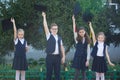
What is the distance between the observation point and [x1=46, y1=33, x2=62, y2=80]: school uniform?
9922mm

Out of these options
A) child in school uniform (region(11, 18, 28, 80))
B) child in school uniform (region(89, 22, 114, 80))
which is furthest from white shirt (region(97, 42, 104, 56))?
child in school uniform (region(11, 18, 28, 80))

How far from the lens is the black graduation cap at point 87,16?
12.1 metres

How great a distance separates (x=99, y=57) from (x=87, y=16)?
6.57 ft

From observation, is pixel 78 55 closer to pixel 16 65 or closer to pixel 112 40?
pixel 16 65

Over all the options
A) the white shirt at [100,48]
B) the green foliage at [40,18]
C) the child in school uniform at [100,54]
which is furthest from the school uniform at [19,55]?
the green foliage at [40,18]

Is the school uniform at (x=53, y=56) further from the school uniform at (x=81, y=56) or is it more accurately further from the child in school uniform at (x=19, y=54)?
the child in school uniform at (x=19, y=54)

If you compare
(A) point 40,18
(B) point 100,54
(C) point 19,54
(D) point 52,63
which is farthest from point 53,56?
(A) point 40,18

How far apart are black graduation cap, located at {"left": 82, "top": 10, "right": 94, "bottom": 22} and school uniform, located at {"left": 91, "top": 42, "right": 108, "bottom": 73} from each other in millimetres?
1556

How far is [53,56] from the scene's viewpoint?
32.6ft

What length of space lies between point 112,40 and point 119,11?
1088 millimetres

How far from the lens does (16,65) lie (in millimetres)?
10516

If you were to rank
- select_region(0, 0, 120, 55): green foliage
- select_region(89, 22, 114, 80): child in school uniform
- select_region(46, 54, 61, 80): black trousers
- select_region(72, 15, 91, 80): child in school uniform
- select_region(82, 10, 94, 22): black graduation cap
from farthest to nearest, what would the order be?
select_region(0, 0, 120, 55): green foliage
select_region(82, 10, 94, 22): black graduation cap
select_region(89, 22, 114, 80): child in school uniform
select_region(72, 15, 91, 80): child in school uniform
select_region(46, 54, 61, 80): black trousers

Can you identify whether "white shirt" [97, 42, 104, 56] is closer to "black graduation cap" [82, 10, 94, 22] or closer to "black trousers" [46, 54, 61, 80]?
"black trousers" [46, 54, 61, 80]

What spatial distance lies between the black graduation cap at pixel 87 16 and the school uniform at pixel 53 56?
2.31 m
